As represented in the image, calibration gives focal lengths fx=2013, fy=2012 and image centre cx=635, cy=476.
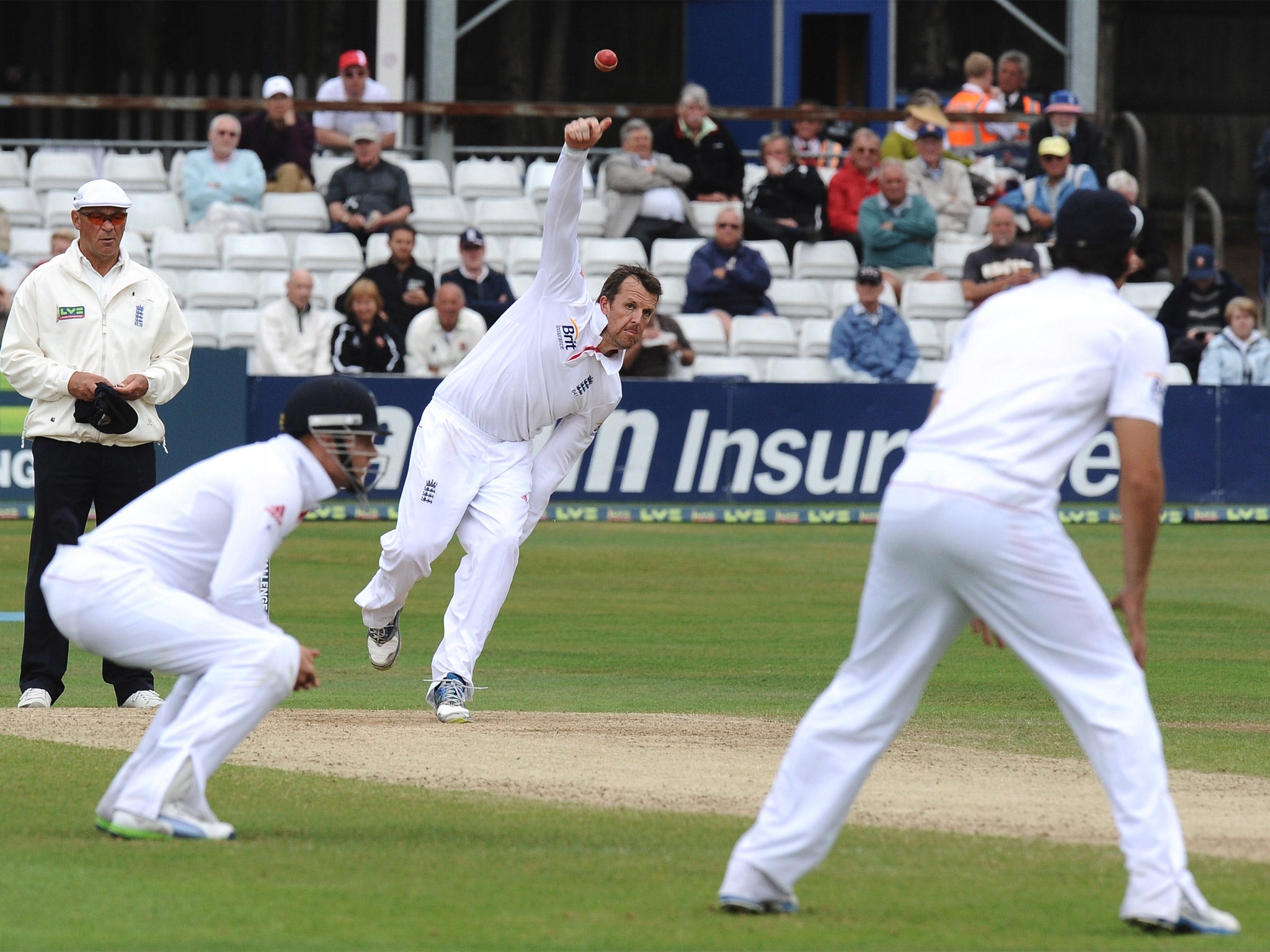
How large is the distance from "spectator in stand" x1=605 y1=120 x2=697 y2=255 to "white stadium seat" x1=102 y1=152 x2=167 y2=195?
477 centimetres

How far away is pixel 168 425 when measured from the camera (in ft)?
60.0

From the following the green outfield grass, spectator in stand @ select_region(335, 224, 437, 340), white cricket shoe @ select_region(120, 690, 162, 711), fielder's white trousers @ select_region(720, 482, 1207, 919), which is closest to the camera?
fielder's white trousers @ select_region(720, 482, 1207, 919)

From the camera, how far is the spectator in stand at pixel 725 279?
20.6 metres

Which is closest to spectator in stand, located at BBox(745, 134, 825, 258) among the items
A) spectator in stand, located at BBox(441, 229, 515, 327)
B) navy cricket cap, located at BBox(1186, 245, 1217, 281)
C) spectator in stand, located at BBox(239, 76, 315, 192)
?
spectator in stand, located at BBox(441, 229, 515, 327)

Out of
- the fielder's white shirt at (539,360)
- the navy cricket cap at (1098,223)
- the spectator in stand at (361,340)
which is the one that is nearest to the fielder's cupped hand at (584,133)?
the fielder's white shirt at (539,360)

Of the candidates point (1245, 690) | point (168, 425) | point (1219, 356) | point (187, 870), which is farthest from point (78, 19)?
point (187, 870)

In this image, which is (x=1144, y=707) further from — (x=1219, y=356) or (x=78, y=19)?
(x=78, y=19)

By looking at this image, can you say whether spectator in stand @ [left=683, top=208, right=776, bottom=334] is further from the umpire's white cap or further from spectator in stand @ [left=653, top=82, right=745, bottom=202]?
the umpire's white cap

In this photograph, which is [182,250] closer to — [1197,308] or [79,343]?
[1197,308]

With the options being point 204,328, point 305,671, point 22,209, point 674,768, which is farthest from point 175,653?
point 22,209

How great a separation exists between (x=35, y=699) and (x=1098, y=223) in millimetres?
5870

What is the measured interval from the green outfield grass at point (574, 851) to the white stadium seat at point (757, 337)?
7821 millimetres

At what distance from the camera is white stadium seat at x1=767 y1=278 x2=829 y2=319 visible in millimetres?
21312

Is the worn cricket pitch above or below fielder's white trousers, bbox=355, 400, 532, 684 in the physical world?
below
